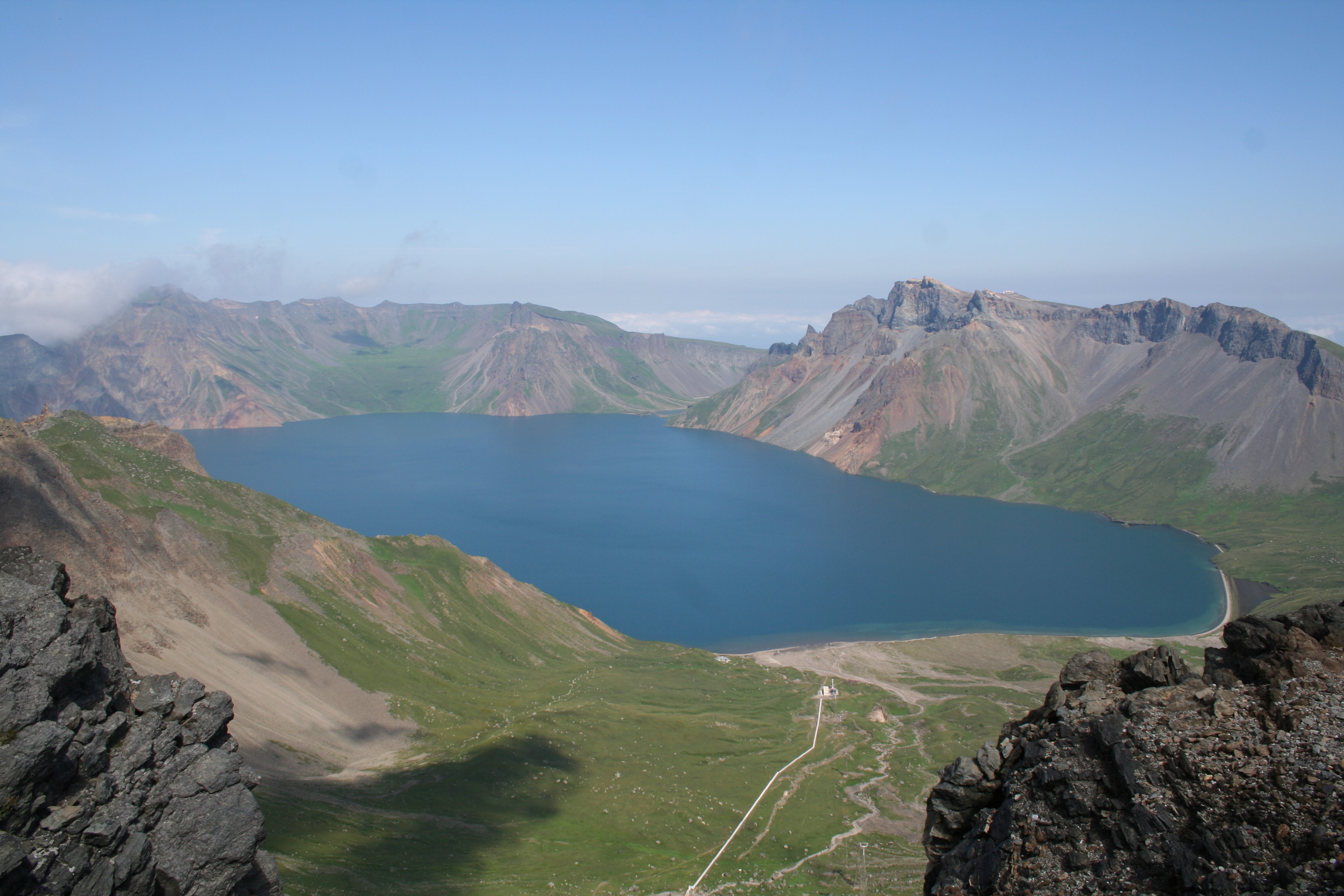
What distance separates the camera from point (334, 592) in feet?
273

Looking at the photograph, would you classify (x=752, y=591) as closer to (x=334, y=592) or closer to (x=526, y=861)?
(x=334, y=592)

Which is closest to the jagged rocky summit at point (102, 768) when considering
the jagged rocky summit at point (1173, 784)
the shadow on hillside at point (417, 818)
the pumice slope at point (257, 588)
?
the shadow on hillside at point (417, 818)

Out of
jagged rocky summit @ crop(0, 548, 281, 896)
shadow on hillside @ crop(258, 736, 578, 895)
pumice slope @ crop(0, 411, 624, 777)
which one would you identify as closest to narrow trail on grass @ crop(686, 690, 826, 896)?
shadow on hillside @ crop(258, 736, 578, 895)

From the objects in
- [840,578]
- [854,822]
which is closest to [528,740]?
[854,822]

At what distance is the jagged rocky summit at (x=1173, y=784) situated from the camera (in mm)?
19078

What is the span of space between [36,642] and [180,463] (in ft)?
271

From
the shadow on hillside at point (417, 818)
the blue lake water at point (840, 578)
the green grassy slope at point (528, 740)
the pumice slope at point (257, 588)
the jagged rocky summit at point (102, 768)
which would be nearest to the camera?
the jagged rocky summit at point (102, 768)

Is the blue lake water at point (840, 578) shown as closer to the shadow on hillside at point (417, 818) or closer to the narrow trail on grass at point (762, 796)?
the narrow trail on grass at point (762, 796)

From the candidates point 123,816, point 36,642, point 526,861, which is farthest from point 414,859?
point 36,642

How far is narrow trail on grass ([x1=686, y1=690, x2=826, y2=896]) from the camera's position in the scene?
46406 mm

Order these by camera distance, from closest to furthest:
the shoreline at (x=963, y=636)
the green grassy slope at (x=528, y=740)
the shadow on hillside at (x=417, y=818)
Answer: the shadow on hillside at (x=417, y=818)
the green grassy slope at (x=528, y=740)
the shoreline at (x=963, y=636)

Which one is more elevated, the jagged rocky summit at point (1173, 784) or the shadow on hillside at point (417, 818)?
the jagged rocky summit at point (1173, 784)

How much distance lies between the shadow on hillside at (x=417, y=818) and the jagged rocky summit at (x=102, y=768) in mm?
12554

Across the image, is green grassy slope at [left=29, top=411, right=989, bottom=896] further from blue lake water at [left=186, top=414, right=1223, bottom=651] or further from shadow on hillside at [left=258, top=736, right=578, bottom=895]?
blue lake water at [left=186, top=414, right=1223, bottom=651]
